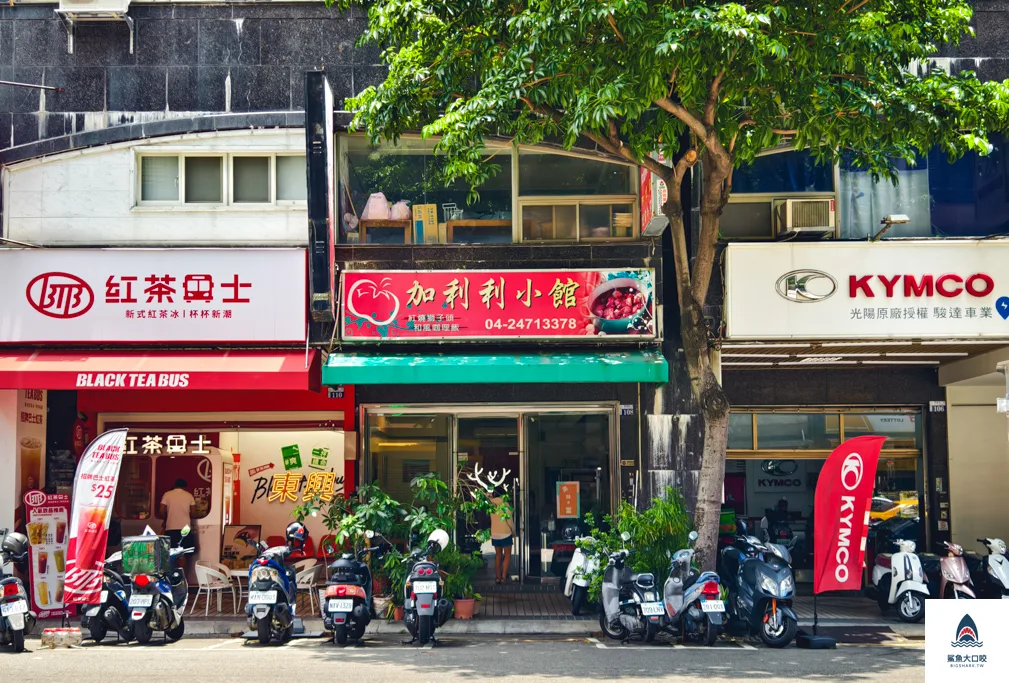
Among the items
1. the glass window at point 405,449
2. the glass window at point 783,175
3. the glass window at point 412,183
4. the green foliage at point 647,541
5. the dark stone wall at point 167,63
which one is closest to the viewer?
the green foliage at point 647,541

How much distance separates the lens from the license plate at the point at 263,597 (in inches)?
455

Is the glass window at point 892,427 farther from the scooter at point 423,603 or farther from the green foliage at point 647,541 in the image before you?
the scooter at point 423,603

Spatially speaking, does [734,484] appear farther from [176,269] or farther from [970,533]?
[176,269]

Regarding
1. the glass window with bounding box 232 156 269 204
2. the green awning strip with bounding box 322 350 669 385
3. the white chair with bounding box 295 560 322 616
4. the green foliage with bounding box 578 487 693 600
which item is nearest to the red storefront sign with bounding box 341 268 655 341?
the green awning strip with bounding box 322 350 669 385

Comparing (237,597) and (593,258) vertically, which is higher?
(593,258)

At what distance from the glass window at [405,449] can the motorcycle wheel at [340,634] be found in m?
4.18

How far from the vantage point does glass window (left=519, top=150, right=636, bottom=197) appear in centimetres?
1530

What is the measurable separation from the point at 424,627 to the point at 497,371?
3.77 meters

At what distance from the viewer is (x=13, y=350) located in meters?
14.4

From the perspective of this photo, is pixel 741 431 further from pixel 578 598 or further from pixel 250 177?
pixel 250 177

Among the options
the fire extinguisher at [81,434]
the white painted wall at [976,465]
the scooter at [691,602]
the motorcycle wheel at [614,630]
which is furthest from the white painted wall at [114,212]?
the white painted wall at [976,465]

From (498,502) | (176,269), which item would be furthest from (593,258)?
(176,269)

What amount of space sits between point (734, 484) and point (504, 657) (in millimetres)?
6821

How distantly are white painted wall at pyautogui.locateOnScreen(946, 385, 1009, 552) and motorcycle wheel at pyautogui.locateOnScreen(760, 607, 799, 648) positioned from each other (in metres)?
6.17
